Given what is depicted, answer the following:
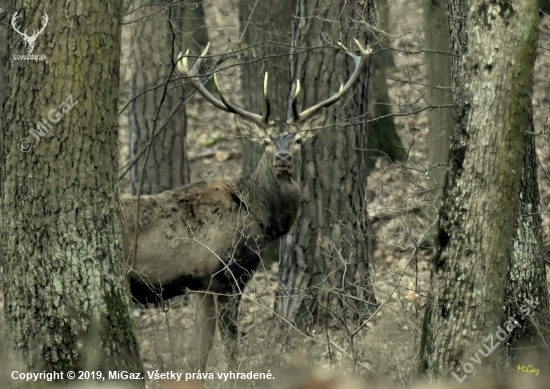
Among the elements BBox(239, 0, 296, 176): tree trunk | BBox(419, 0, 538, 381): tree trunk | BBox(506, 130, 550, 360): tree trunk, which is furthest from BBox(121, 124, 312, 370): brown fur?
BBox(419, 0, 538, 381): tree trunk

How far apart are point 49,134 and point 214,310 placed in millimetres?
3460

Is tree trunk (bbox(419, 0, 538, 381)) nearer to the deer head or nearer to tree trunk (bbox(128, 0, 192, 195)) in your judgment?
the deer head

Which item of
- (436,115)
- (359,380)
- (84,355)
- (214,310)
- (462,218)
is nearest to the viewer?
→ (84,355)

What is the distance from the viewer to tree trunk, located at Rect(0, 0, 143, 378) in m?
5.63

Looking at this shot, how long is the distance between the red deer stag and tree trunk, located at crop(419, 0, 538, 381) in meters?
2.34

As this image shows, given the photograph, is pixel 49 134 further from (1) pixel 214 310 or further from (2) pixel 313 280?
(2) pixel 313 280

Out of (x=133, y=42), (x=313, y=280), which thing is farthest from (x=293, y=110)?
(x=133, y=42)

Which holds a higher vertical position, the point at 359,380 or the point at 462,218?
the point at 462,218

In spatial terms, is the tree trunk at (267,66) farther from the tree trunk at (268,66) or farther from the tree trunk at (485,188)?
the tree trunk at (485,188)

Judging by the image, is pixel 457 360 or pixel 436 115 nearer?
pixel 457 360

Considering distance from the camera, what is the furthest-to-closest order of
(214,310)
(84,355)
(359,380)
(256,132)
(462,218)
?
(256,132) → (214,310) → (359,380) → (462,218) → (84,355)

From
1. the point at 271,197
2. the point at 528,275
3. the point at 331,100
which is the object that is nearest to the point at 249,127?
the point at 271,197

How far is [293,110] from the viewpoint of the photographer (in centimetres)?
912

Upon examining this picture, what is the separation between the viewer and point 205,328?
8.48 metres
